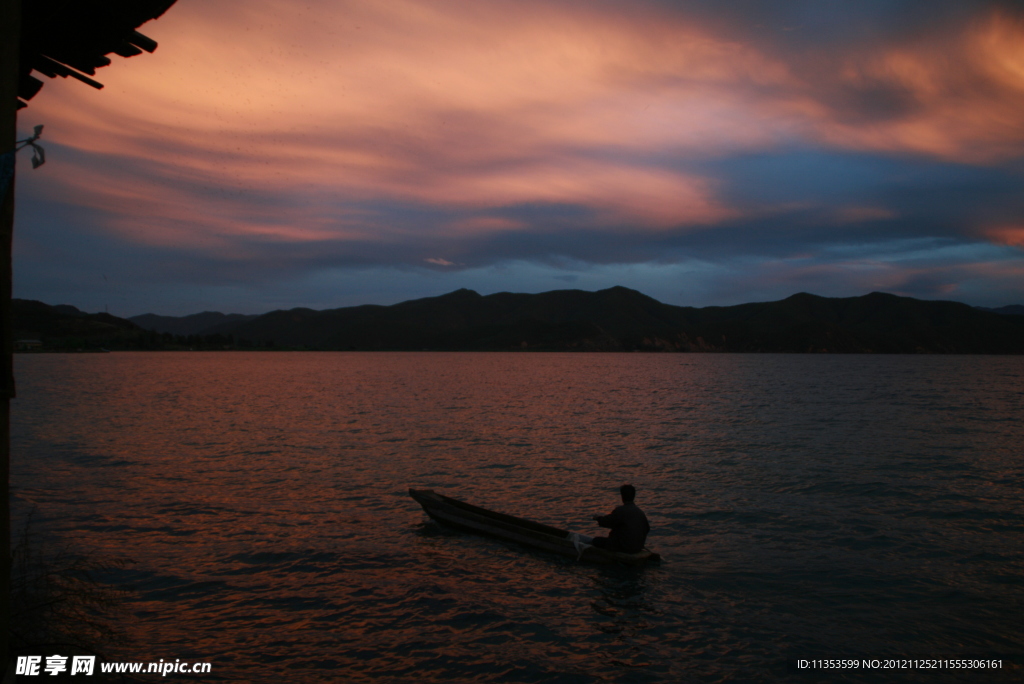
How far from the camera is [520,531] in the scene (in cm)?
1552

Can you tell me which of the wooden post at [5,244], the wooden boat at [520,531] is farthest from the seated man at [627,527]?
the wooden post at [5,244]

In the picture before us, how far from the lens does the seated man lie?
46.3 feet

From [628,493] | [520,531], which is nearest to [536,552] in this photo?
[520,531]

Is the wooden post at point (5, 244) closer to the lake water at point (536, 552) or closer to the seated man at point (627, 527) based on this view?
the lake water at point (536, 552)

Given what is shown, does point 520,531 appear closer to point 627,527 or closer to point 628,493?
point 627,527

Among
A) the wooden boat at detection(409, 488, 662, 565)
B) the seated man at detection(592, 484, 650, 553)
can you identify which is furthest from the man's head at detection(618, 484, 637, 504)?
the wooden boat at detection(409, 488, 662, 565)

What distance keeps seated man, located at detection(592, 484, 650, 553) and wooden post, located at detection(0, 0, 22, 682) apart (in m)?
11.0

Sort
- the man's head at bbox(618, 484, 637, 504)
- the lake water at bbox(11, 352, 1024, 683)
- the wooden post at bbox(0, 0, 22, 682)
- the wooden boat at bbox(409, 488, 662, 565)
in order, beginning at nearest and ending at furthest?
1. the wooden post at bbox(0, 0, 22, 682)
2. the lake water at bbox(11, 352, 1024, 683)
3. the man's head at bbox(618, 484, 637, 504)
4. the wooden boat at bbox(409, 488, 662, 565)

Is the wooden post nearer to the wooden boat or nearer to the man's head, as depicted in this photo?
the wooden boat

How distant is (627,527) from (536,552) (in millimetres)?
2506

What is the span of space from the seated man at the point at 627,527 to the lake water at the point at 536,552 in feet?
1.96

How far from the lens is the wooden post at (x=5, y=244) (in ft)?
17.7

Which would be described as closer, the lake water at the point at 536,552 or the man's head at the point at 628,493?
the lake water at the point at 536,552

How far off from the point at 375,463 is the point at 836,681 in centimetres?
2085
